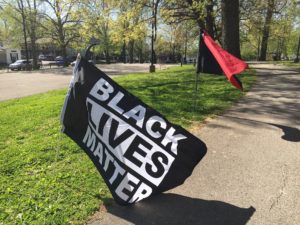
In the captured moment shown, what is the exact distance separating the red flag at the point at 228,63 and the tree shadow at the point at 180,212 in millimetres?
3235

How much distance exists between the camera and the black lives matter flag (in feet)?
11.6

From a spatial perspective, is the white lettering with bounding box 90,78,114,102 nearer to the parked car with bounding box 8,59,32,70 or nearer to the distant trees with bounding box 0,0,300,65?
the distant trees with bounding box 0,0,300,65

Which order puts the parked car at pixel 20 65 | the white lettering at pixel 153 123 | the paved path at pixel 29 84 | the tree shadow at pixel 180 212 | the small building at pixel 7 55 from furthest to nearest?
the small building at pixel 7 55
the parked car at pixel 20 65
the paved path at pixel 29 84
the white lettering at pixel 153 123
the tree shadow at pixel 180 212

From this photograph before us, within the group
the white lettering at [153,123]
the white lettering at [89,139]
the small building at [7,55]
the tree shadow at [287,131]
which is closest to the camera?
the white lettering at [153,123]

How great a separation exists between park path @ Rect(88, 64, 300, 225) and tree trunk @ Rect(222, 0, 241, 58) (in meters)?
10.2

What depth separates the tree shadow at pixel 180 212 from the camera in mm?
3248

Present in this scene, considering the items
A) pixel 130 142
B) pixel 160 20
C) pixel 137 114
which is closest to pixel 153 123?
pixel 137 114

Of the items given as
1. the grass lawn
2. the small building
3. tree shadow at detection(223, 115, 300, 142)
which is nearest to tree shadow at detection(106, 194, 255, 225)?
the grass lawn

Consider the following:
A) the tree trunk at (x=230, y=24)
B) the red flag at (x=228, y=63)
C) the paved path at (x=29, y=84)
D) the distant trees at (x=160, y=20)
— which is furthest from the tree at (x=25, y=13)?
the red flag at (x=228, y=63)

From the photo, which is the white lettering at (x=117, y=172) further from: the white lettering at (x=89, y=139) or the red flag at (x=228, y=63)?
the red flag at (x=228, y=63)

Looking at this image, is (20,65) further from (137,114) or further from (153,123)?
(153,123)

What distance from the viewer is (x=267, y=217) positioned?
329 cm

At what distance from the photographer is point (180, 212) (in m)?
3.42

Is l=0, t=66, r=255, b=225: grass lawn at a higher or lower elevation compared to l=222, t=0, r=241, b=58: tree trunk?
lower
